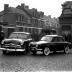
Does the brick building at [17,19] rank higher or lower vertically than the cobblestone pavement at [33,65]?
higher

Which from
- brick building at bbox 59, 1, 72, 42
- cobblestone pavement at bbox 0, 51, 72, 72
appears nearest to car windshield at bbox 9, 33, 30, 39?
cobblestone pavement at bbox 0, 51, 72, 72

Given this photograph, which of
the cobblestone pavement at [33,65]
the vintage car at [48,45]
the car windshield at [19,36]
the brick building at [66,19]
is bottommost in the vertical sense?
the cobblestone pavement at [33,65]

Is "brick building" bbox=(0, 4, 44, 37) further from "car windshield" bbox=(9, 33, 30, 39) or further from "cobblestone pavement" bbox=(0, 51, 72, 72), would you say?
"cobblestone pavement" bbox=(0, 51, 72, 72)

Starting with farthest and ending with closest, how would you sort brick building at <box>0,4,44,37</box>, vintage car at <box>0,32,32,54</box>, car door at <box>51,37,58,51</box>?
1. brick building at <box>0,4,44,37</box>
2. car door at <box>51,37,58,51</box>
3. vintage car at <box>0,32,32,54</box>

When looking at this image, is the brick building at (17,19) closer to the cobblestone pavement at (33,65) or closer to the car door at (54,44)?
the car door at (54,44)

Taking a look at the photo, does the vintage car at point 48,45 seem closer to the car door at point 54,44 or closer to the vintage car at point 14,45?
the car door at point 54,44

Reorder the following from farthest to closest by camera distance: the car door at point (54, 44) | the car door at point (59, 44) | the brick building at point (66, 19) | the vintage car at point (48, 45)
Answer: the brick building at point (66, 19)
the car door at point (59, 44)
the car door at point (54, 44)
the vintage car at point (48, 45)

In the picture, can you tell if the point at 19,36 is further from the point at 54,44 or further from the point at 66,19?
the point at 66,19

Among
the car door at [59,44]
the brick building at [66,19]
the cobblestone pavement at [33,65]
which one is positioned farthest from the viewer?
the brick building at [66,19]

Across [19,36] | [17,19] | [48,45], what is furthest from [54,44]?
[17,19]

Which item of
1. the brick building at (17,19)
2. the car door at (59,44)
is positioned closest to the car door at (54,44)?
the car door at (59,44)

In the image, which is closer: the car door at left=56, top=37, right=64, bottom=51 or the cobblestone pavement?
the cobblestone pavement

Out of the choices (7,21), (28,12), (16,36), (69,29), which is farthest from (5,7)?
(16,36)

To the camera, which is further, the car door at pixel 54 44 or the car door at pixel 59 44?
the car door at pixel 59 44
